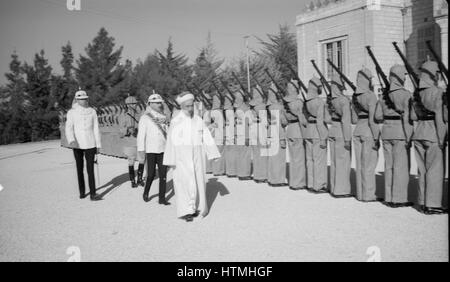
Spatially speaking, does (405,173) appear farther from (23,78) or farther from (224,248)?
(23,78)

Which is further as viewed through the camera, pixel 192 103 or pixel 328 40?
pixel 328 40

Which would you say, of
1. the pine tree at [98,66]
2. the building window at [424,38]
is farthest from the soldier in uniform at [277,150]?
the pine tree at [98,66]

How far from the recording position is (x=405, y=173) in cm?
745

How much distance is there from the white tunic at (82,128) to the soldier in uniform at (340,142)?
4726 millimetres

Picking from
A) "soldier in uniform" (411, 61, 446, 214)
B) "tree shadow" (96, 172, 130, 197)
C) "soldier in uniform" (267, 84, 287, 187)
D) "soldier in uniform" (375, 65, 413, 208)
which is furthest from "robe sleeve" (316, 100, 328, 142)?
"tree shadow" (96, 172, 130, 197)

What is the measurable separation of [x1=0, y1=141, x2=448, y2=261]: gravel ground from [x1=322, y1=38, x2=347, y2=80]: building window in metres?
15.1

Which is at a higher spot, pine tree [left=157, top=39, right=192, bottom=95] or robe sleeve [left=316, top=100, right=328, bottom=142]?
pine tree [left=157, top=39, right=192, bottom=95]

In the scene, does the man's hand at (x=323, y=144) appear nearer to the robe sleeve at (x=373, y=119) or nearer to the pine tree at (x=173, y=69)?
the robe sleeve at (x=373, y=119)

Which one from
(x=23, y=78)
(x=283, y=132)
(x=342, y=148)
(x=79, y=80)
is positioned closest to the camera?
(x=342, y=148)

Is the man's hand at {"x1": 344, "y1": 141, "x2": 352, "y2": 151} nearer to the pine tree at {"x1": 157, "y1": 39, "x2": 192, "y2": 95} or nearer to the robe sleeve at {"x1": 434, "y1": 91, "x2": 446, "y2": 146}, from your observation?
the robe sleeve at {"x1": 434, "y1": 91, "x2": 446, "y2": 146}

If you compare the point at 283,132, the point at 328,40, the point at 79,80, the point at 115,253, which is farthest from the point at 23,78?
the point at 115,253

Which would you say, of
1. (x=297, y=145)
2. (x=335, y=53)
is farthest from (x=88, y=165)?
(x=335, y=53)

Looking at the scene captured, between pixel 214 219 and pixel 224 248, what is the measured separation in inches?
63.1

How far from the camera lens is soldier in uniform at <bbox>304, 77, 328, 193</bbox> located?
29.6 ft
